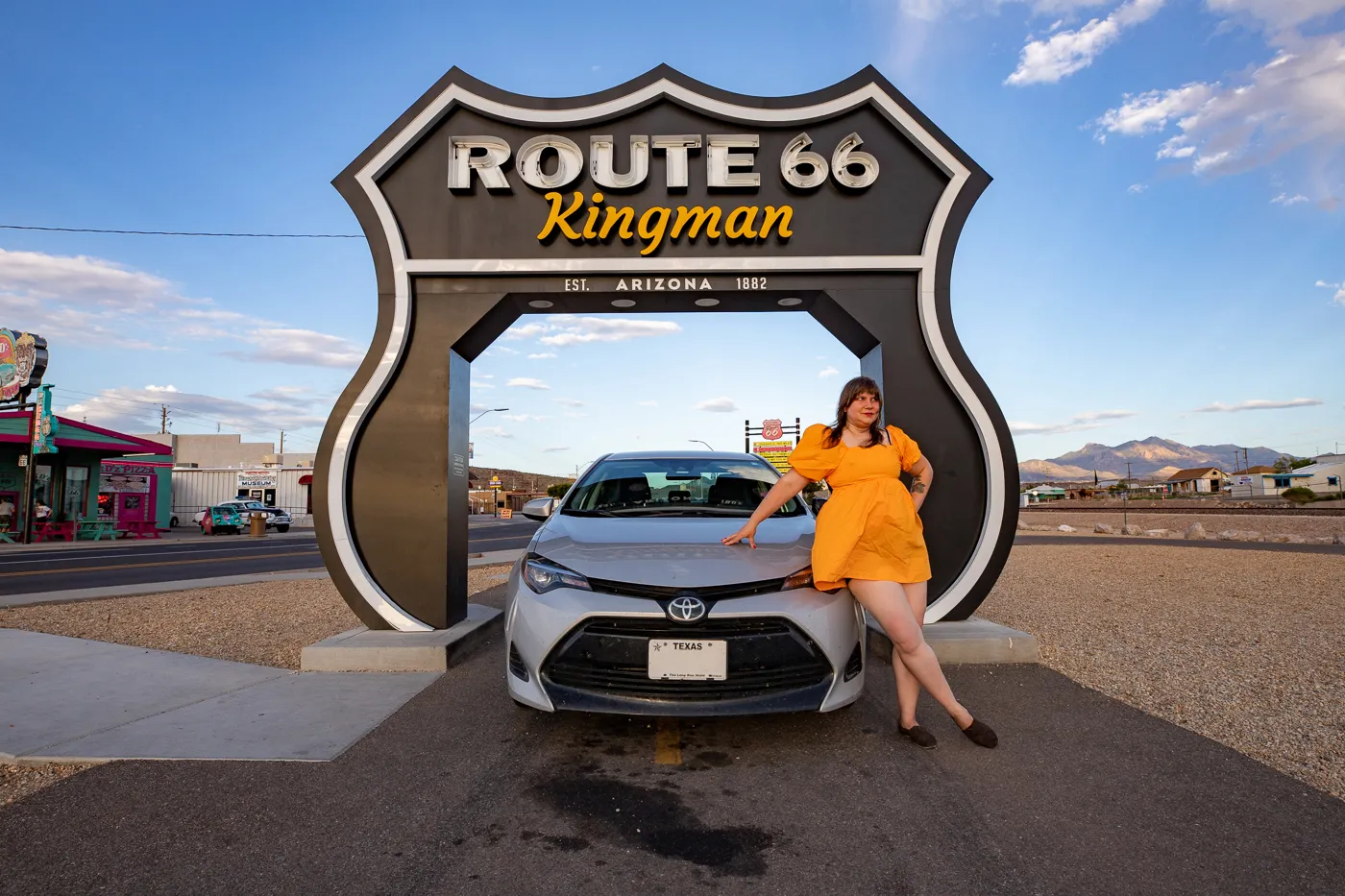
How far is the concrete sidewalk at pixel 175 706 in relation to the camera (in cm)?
350

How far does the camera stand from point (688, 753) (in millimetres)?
3457

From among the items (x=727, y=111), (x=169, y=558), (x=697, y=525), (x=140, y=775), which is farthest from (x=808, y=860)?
(x=169, y=558)

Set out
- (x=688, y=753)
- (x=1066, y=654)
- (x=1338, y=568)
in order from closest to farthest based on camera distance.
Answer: (x=688, y=753)
(x=1066, y=654)
(x=1338, y=568)

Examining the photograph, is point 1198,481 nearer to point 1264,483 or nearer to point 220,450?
point 1264,483

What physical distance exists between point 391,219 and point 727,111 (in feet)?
9.29

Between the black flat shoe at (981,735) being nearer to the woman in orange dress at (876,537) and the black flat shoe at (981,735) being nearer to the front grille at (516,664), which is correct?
the woman in orange dress at (876,537)

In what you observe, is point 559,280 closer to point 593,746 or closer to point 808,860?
point 593,746

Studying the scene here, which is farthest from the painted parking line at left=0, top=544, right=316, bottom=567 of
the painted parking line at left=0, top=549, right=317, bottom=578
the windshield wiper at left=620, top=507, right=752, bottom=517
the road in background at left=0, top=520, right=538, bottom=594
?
the windshield wiper at left=620, top=507, right=752, bottom=517

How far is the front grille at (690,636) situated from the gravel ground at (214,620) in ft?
10.9

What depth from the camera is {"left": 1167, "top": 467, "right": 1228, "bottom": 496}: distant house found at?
111750 millimetres

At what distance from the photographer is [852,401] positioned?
3.56 meters

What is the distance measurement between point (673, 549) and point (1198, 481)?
459 feet

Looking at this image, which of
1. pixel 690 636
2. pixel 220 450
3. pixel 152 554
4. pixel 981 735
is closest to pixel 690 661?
pixel 690 636

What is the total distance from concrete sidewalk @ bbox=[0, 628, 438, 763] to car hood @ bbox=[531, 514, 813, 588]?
4.76 feet
